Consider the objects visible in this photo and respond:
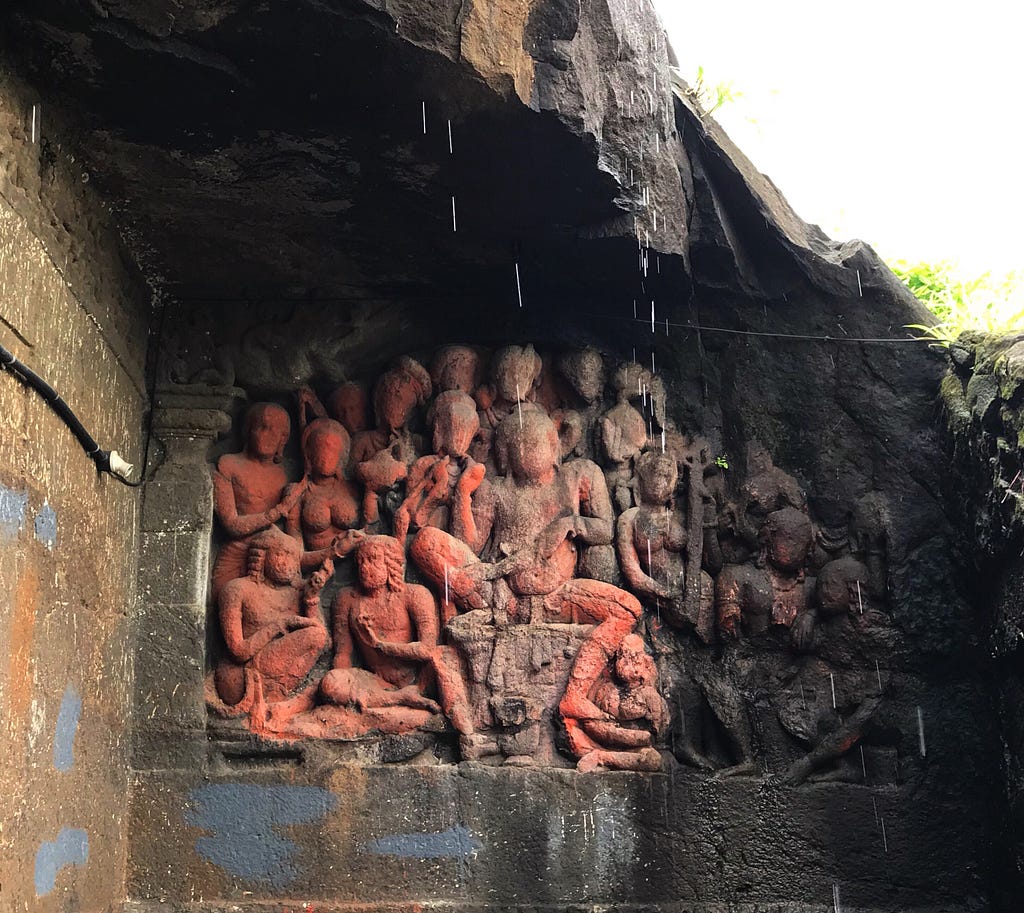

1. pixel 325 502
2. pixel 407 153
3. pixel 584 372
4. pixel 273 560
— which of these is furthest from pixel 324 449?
pixel 407 153

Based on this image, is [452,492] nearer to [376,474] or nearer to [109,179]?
[376,474]

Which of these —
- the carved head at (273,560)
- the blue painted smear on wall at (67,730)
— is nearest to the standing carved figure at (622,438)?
the carved head at (273,560)

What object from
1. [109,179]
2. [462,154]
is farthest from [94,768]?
[462,154]

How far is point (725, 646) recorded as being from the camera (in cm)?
696

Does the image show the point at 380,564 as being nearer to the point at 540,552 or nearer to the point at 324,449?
the point at 324,449

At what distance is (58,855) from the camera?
532cm

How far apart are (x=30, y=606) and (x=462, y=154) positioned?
272cm

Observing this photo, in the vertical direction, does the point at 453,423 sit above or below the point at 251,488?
above

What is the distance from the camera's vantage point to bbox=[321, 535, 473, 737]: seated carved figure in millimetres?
6582

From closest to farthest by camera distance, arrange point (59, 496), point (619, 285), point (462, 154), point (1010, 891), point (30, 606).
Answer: point (30, 606), point (59, 496), point (462, 154), point (1010, 891), point (619, 285)

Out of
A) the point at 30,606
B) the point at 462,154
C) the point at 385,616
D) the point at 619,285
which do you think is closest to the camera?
the point at 30,606

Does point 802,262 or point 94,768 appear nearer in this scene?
point 94,768

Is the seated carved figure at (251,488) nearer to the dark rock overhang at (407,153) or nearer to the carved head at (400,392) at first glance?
the carved head at (400,392)

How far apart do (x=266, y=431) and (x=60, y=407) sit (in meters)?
1.88
